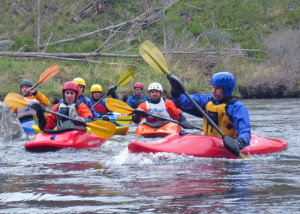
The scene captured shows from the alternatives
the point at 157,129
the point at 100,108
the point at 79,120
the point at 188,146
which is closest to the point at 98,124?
the point at 79,120

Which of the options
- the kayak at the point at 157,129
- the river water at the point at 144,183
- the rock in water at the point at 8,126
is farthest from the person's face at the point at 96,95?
the river water at the point at 144,183

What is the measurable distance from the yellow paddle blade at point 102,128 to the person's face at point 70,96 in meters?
0.56

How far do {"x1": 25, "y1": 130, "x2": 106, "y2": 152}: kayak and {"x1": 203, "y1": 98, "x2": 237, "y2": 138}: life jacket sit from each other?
2.12 metres

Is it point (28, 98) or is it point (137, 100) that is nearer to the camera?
point (28, 98)

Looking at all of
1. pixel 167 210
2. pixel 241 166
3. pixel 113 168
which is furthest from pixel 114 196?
pixel 241 166

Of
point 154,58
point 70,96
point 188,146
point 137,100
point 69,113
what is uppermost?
point 154,58

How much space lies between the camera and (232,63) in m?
20.8

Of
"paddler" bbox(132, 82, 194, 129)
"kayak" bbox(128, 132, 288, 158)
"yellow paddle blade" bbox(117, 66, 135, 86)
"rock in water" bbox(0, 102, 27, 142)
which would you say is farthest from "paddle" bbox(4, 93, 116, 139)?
"yellow paddle blade" bbox(117, 66, 135, 86)

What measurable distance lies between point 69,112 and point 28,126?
2.56 meters

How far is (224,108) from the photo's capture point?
6.43 meters

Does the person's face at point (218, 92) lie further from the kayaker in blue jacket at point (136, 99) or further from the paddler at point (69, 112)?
the kayaker in blue jacket at point (136, 99)

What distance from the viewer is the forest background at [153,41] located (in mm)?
19172

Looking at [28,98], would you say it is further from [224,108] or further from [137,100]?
[224,108]

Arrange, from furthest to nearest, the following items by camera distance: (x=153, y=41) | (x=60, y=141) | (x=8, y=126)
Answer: (x=153, y=41), (x=8, y=126), (x=60, y=141)
